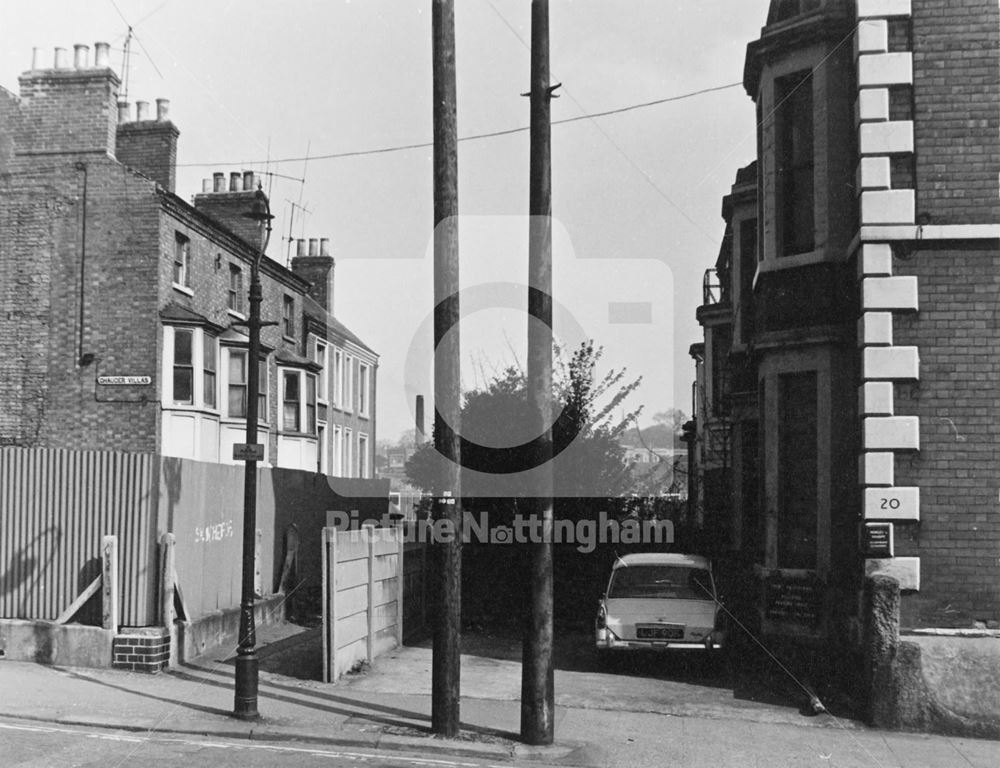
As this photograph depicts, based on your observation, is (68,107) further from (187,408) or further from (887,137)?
(887,137)

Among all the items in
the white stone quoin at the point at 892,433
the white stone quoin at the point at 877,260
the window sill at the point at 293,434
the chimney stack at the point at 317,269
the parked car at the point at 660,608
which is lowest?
the parked car at the point at 660,608

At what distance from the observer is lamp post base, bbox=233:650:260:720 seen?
10.4 metres

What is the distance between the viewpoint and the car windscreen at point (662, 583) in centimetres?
1434

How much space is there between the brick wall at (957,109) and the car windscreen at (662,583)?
234 inches

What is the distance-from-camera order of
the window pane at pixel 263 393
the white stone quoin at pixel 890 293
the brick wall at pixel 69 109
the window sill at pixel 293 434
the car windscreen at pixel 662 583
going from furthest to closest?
the window sill at pixel 293 434
the window pane at pixel 263 393
the brick wall at pixel 69 109
the car windscreen at pixel 662 583
the white stone quoin at pixel 890 293

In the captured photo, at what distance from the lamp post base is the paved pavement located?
0.14 metres

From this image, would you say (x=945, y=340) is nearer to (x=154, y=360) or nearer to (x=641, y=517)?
(x=641, y=517)

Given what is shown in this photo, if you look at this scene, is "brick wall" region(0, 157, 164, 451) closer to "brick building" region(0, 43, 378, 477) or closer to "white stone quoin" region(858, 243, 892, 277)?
"brick building" region(0, 43, 378, 477)

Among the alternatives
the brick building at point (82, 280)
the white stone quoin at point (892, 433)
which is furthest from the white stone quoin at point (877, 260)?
the brick building at point (82, 280)

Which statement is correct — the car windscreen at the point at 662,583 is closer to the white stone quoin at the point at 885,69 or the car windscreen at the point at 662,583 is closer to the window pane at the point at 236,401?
the white stone quoin at the point at 885,69

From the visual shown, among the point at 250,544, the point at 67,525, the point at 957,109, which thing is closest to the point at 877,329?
the point at 957,109

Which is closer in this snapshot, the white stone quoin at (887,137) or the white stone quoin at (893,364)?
the white stone quoin at (893,364)

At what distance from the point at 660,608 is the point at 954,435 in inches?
180

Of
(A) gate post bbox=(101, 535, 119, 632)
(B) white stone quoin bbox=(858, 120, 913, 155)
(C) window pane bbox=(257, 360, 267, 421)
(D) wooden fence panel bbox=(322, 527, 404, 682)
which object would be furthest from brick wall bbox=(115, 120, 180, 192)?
(B) white stone quoin bbox=(858, 120, 913, 155)
